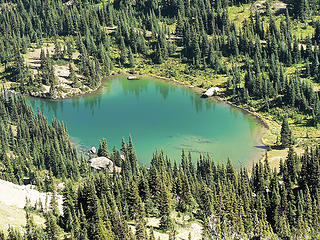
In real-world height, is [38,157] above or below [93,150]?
above

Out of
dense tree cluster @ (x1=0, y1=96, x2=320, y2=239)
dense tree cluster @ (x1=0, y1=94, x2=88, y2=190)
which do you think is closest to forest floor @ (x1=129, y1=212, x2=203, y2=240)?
dense tree cluster @ (x1=0, y1=96, x2=320, y2=239)

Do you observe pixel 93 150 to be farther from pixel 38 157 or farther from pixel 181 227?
pixel 181 227

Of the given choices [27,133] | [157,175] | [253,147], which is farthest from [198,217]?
[27,133]

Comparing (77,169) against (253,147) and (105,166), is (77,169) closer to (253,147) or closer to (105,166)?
(105,166)

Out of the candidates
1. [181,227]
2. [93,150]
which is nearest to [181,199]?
[181,227]

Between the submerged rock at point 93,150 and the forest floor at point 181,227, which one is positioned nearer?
the forest floor at point 181,227

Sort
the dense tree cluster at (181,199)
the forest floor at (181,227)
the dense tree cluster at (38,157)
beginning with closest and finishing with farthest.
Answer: the dense tree cluster at (181,199) < the forest floor at (181,227) < the dense tree cluster at (38,157)

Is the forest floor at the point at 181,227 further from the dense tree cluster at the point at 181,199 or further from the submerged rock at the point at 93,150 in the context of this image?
the submerged rock at the point at 93,150

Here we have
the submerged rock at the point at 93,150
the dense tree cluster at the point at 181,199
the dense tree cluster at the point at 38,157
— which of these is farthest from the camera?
the submerged rock at the point at 93,150

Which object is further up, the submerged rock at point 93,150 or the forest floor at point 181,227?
the forest floor at point 181,227

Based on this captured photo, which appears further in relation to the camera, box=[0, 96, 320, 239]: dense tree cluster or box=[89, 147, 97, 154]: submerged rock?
box=[89, 147, 97, 154]: submerged rock

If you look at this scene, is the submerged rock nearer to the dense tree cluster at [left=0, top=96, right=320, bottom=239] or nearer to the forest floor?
the dense tree cluster at [left=0, top=96, right=320, bottom=239]

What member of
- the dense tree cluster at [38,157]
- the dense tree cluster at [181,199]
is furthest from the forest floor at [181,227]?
the dense tree cluster at [38,157]
